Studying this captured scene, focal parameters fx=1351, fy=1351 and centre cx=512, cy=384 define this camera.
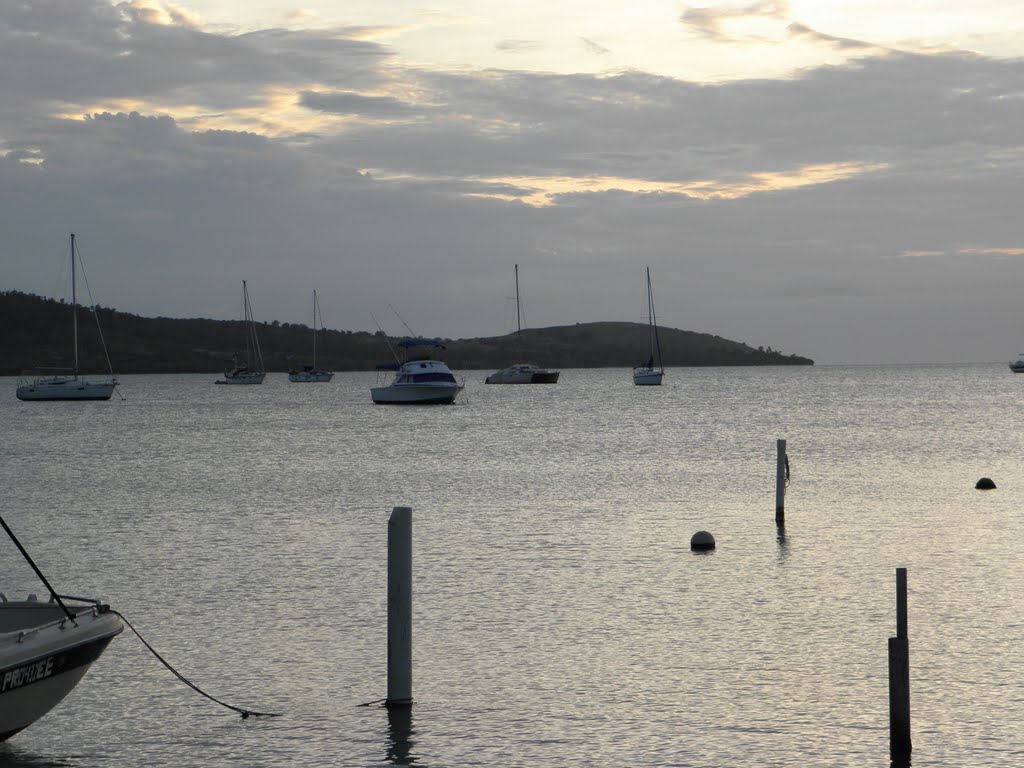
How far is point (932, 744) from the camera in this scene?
13.5 meters

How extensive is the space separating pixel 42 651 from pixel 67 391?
452 ft

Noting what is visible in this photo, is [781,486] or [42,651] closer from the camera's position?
[42,651]

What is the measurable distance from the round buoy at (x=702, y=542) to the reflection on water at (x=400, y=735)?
44.4 ft

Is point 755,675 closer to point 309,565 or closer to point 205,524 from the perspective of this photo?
point 309,565

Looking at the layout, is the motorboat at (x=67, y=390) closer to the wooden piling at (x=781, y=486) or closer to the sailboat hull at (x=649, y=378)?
the sailboat hull at (x=649, y=378)

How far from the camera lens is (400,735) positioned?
14.1 meters

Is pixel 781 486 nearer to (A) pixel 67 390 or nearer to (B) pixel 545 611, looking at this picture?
(B) pixel 545 611

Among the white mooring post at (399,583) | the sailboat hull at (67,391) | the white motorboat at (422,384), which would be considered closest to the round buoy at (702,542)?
the white mooring post at (399,583)

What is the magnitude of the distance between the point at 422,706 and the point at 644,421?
85419mm

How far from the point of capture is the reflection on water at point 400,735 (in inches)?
523

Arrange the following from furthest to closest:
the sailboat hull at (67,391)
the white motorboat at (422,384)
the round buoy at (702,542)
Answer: the sailboat hull at (67,391) → the white motorboat at (422,384) → the round buoy at (702,542)

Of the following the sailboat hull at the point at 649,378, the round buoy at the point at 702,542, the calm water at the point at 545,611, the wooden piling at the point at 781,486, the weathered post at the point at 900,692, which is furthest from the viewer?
the sailboat hull at the point at 649,378

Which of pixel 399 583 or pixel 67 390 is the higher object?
pixel 67 390

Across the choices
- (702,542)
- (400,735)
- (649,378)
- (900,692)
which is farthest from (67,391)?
(900,692)
